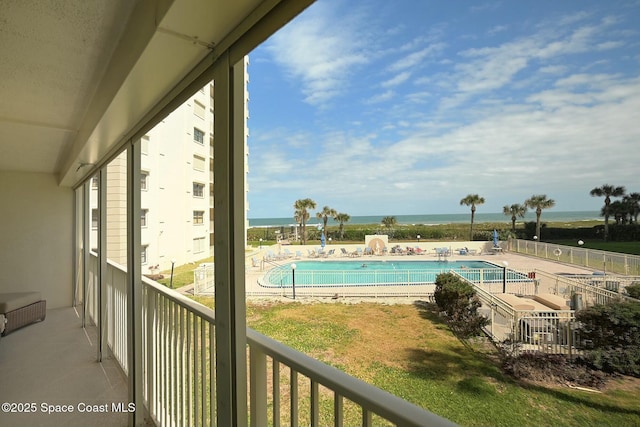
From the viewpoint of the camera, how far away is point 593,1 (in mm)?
4473

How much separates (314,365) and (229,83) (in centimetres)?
83

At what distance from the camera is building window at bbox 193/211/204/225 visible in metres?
14.0

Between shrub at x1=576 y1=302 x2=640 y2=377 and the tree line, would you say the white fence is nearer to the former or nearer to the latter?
shrub at x1=576 y1=302 x2=640 y2=377

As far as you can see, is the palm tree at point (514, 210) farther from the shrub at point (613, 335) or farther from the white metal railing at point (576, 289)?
the shrub at point (613, 335)

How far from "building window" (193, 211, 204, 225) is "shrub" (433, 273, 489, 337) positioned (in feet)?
36.8

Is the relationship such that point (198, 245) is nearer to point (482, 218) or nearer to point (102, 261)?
point (102, 261)

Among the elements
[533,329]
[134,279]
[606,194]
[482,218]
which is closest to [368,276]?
[533,329]

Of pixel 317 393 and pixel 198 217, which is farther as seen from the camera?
pixel 198 217

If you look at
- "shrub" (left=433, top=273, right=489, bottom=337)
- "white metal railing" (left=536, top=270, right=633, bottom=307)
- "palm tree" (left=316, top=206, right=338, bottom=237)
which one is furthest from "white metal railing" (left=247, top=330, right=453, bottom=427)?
"palm tree" (left=316, top=206, right=338, bottom=237)

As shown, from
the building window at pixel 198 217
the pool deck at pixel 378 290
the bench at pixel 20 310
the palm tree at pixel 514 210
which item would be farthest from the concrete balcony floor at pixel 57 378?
the building window at pixel 198 217

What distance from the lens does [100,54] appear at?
51.9 inches

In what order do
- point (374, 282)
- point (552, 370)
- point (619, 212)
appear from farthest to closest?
point (374, 282), point (552, 370), point (619, 212)

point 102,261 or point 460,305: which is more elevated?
point 102,261

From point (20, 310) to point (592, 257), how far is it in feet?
27.7
